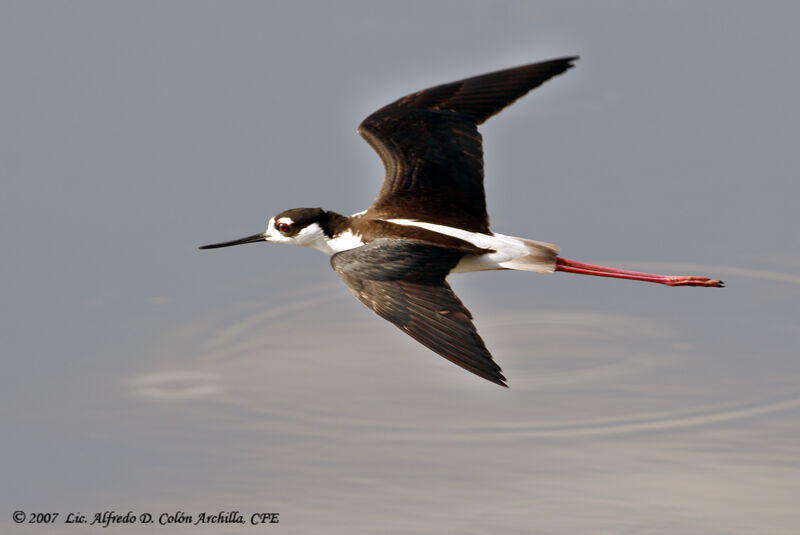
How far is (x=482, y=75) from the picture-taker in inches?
436

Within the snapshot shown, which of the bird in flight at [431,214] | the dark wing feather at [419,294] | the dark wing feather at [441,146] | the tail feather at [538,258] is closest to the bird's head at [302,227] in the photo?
the bird in flight at [431,214]

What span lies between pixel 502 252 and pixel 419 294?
127 centimetres

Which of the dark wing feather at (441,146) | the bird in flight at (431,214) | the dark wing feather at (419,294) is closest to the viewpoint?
the dark wing feather at (419,294)

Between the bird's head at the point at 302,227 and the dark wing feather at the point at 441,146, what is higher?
the dark wing feather at the point at 441,146

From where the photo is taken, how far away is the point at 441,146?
10.7 meters

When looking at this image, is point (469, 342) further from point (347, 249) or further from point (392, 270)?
point (347, 249)

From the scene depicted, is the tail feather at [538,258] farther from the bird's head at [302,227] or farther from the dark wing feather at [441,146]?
the bird's head at [302,227]

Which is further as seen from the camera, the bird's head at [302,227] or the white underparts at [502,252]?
the bird's head at [302,227]

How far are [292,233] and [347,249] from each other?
869 mm

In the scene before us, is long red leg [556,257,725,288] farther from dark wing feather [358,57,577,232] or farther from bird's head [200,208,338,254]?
bird's head [200,208,338,254]

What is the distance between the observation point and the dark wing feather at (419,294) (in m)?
8.45

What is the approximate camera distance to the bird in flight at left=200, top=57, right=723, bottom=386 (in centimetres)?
948

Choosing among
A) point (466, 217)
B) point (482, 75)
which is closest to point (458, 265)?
point (466, 217)

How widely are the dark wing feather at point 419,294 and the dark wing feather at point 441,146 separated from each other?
3.17ft
